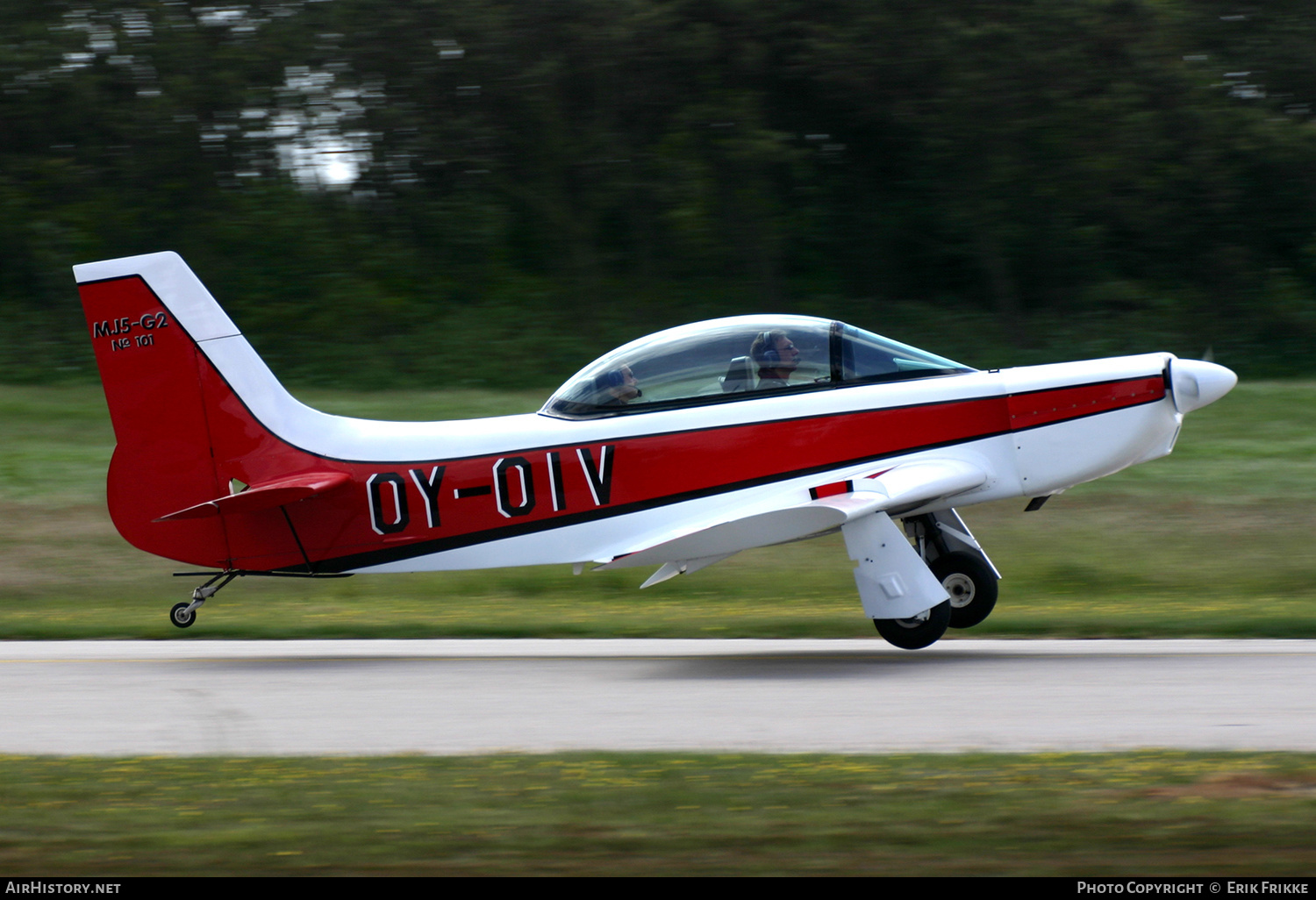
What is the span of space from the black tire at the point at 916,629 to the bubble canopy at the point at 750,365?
1.62 m

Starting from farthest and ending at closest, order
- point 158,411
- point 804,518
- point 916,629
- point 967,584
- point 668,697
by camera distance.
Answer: point 158,411, point 967,584, point 916,629, point 804,518, point 668,697

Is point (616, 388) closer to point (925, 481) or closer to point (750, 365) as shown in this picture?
point (750, 365)

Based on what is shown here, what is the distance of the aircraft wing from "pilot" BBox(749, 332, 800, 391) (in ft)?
2.93

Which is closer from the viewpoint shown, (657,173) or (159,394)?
(159,394)

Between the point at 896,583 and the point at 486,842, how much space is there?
165 inches

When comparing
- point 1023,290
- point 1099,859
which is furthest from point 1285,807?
point 1023,290

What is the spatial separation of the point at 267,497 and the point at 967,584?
5.02 meters

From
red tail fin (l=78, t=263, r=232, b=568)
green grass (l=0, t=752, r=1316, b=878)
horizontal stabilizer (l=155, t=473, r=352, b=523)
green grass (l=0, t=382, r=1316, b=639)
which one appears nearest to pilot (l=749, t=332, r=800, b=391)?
green grass (l=0, t=382, r=1316, b=639)

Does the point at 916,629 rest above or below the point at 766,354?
below

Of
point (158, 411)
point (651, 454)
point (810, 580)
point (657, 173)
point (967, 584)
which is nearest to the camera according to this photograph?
point (651, 454)

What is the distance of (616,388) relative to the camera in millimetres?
8945

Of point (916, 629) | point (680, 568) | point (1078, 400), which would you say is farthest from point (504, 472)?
point (1078, 400)

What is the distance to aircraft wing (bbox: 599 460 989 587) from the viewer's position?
8.08m
